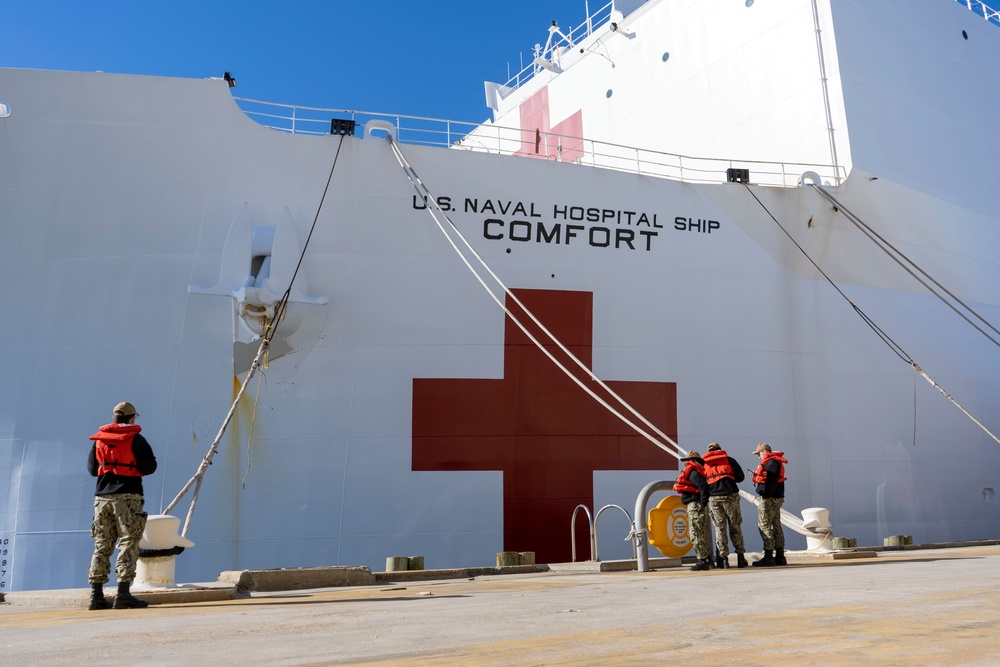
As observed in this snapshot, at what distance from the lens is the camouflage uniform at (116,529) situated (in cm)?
336

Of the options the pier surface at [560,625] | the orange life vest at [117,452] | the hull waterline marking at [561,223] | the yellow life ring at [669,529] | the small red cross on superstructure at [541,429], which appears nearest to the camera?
the pier surface at [560,625]

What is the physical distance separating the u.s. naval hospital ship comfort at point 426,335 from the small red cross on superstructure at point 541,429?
2 cm

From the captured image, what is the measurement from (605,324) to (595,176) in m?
1.22

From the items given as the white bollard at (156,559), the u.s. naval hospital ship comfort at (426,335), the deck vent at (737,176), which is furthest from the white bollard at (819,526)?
the white bollard at (156,559)

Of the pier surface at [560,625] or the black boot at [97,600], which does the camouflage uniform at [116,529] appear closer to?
the black boot at [97,600]

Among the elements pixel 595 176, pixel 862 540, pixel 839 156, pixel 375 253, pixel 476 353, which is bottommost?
pixel 862 540

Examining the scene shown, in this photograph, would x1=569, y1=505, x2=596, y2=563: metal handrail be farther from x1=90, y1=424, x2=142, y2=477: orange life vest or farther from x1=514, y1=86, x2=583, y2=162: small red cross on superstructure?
x1=514, y1=86, x2=583, y2=162: small red cross on superstructure

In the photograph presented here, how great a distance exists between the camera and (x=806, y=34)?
8.16m

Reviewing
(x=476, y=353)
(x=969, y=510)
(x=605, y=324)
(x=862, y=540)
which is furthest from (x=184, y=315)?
(x=969, y=510)

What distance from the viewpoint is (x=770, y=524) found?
5.12 metres

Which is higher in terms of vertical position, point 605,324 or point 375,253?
point 375,253

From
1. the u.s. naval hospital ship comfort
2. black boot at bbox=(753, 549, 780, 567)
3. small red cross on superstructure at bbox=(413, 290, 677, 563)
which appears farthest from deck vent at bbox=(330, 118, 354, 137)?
black boot at bbox=(753, 549, 780, 567)

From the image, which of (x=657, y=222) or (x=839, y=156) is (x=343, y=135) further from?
(x=839, y=156)

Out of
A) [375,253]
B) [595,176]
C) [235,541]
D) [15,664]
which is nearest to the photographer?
[15,664]
